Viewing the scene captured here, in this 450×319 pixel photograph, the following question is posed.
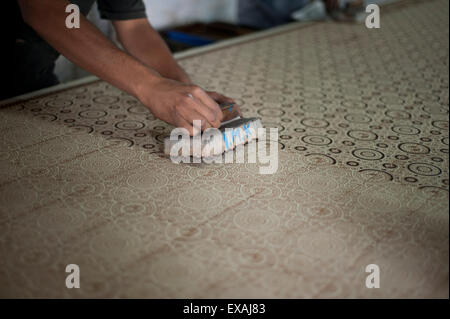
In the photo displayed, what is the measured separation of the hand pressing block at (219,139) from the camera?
142cm

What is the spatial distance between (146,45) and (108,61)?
0.53 metres

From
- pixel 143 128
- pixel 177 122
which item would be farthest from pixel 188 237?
pixel 143 128

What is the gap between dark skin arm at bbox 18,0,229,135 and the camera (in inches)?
55.2

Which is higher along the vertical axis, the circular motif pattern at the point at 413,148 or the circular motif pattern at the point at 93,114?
the circular motif pattern at the point at 93,114

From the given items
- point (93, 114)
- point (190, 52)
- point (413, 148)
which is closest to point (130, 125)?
point (93, 114)

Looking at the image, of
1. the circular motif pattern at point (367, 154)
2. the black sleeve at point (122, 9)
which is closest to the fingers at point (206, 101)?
the circular motif pattern at point (367, 154)

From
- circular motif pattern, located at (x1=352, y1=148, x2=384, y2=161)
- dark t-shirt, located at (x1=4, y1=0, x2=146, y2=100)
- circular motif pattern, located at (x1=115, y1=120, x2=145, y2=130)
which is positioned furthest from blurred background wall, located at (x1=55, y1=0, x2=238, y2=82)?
circular motif pattern, located at (x1=352, y1=148, x2=384, y2=161)

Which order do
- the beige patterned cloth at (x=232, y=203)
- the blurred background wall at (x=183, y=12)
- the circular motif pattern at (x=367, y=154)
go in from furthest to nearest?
the blurred background wall at (x=183, y=12), the circular motif pattern at (x=367, y=154), the beige patterned cloth at (x=232, y=203)

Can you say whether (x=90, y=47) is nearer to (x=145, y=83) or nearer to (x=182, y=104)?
(x=145, y=83)

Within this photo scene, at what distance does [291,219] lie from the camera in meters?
1.13

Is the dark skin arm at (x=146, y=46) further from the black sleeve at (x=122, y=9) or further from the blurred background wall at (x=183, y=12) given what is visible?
the blurred background wall at (x=183, y=12)

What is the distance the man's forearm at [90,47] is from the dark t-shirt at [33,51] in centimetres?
51
